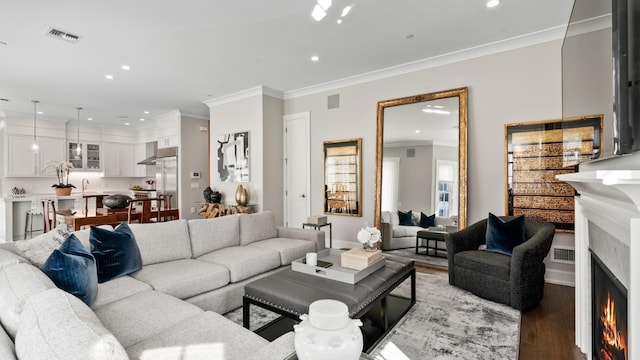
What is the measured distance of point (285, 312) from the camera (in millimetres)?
1996

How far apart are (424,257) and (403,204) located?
2.58ft

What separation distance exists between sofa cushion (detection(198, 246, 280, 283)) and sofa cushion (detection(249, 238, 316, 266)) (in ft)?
0.28

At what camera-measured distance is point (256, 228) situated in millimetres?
3738

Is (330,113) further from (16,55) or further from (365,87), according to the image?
(16,55)

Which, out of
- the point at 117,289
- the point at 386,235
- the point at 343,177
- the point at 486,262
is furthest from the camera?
the point at 343,177

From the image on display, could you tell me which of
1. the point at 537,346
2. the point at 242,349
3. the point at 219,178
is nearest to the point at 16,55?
the point at 219,178

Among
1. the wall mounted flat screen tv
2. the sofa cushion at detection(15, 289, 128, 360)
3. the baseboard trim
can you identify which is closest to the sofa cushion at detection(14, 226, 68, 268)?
the sofa cushion at detection(15, 289, 128, 360)

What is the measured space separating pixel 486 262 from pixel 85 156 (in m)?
9.66

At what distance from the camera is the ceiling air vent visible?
10.7 ft

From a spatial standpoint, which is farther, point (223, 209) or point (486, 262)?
point (223, 209)

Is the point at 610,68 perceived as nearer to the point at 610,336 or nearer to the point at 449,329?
the point at 610,336

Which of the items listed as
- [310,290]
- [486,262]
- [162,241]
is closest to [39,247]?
[162,241]

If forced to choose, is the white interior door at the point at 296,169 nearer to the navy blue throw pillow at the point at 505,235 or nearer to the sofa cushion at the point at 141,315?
the navy blue throw pillow at the point at 505,235

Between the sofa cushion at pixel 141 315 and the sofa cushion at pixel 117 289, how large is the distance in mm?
55
